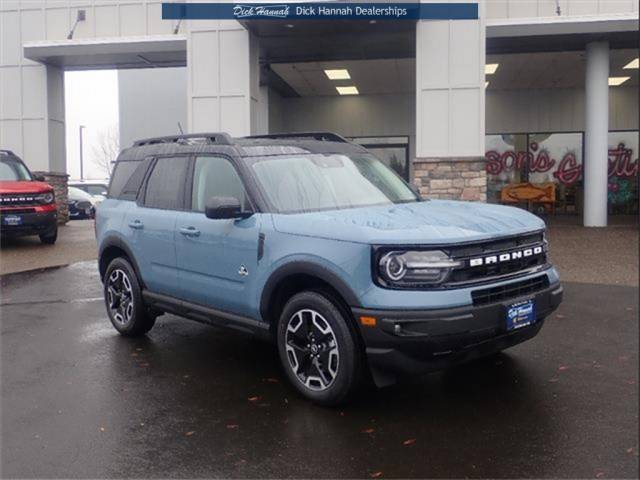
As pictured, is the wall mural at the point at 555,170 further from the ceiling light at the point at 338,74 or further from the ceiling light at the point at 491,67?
the ceiling light at the point at 338,74

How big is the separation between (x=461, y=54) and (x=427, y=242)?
10623mm

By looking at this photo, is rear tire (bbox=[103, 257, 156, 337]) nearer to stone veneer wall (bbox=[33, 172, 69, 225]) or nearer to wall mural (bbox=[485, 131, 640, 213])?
stone veneer wall (bbox=[33, 172, 69, 225])

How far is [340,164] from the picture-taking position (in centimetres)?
559

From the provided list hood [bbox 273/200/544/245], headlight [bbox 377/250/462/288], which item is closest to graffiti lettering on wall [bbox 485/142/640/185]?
hood [bbox 273/200/544/245]

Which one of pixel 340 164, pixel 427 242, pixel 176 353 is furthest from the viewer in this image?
pixel 176 353

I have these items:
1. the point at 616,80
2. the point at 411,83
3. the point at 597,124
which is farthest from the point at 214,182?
the point at 616,80

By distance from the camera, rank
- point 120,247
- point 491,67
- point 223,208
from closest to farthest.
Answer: point 223,208
point 120,247
point 491,67

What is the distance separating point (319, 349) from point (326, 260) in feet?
2.04

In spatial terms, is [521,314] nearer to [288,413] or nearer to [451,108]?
[288,413]

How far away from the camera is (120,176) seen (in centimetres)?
680

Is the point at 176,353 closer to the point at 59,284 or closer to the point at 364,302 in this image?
the point at 364,302

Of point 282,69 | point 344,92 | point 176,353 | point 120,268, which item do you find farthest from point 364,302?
point 344,92

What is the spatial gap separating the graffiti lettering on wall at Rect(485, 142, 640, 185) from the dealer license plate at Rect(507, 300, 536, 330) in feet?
63.1

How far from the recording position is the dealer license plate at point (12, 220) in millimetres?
13295
